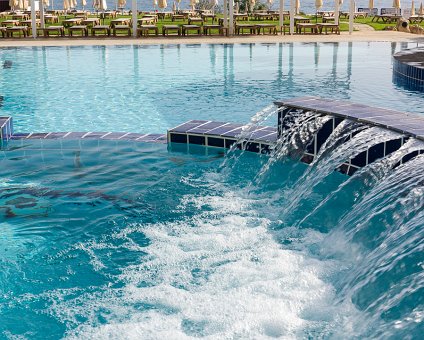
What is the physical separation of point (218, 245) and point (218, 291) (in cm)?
70

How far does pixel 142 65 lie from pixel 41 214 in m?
11.1

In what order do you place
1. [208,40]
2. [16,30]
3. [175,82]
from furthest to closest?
[16,30]
[208,40]
[175,82]

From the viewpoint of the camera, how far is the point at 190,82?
13688 mm

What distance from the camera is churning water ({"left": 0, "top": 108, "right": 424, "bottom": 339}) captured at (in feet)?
12.6

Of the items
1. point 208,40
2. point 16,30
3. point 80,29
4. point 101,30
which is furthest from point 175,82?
point 16,30

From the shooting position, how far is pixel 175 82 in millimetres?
13703

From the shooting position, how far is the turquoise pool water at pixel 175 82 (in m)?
10.4

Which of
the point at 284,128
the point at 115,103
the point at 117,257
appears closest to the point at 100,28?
the point at 115,103

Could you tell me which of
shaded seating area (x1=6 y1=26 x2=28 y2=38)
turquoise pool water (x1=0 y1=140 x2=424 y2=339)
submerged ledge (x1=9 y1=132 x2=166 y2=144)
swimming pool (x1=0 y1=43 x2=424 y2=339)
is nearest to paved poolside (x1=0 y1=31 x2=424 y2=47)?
shaded seating area (x1=6 y1=26 x2=28 y2=38)

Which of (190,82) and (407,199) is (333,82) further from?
(407,199)

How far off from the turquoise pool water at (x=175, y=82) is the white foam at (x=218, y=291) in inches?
184

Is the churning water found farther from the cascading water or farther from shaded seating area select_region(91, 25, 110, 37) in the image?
shaded seating area select_region(91, 25, 110, 37)

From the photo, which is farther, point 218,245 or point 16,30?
point 16,30

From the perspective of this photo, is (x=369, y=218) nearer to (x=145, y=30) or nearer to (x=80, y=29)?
(x=145, y=30)
